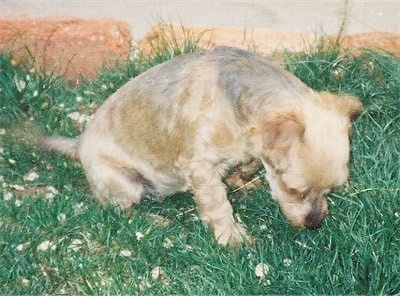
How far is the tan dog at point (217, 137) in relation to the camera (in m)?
3.65

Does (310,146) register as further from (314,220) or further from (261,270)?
(261,270)

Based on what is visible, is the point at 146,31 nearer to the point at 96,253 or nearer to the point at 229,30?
the point at 229,30

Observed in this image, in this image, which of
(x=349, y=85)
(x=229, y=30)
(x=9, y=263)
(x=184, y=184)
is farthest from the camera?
(x=229, y=30)

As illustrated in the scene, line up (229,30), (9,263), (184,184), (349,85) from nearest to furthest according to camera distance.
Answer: (9,263)
(184,184)
(349,85)
(229,30)

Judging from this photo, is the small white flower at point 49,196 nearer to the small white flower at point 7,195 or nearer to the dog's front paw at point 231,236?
the small white flower at point 7,195

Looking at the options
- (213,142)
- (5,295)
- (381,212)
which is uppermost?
(213,142)

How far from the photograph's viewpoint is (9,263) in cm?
400

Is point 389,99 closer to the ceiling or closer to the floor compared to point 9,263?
closer to the ceiling

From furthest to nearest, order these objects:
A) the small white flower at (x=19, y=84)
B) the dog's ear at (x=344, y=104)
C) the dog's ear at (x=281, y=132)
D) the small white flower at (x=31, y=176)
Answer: the small white flower at (x=19, y=84) → the small white flower at (x=31, y=176) → the dog's ear at (x=344, y=104) → the dog's ear at (x=281, y=132)

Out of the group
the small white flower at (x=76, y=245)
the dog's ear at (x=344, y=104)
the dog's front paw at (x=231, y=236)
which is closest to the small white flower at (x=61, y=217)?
the small white flower at (x=76, y=245)

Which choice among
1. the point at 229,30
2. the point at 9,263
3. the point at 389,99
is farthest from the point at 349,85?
the point at 9,263

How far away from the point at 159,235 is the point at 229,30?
6.82ft

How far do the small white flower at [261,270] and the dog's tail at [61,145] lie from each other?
1.57 m

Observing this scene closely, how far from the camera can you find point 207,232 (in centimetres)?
426
